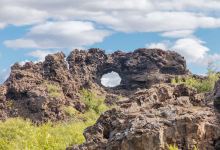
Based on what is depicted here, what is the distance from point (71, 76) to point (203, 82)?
1482cm

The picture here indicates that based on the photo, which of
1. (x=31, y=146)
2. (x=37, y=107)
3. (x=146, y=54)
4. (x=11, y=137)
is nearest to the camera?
(x=31, y=146)

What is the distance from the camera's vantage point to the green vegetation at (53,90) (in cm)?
4867

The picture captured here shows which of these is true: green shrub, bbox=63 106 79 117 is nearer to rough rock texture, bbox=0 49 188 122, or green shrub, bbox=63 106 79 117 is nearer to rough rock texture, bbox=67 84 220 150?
rough rock texture, bbox=0 49 188 122

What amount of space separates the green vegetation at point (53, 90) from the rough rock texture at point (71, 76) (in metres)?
0.14

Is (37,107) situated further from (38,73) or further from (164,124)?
(164,124)

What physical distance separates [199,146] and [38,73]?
41.5 m

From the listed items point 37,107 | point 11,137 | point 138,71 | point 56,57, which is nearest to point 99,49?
point 138,71

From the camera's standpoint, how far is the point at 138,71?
65.4 metres

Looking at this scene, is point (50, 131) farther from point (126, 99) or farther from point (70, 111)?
point (126, 99)

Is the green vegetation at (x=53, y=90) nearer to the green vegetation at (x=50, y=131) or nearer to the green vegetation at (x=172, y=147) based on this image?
the green vegetation at (x=50, y=131)

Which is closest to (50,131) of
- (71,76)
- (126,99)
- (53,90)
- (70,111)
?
(70,111)

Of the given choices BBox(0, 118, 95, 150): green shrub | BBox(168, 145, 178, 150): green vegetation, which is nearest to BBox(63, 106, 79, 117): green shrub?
BBox(0, 118, 95, 150): green shrub

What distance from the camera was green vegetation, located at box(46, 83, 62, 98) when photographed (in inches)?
1916

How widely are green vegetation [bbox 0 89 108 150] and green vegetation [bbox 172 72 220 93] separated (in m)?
9.90
